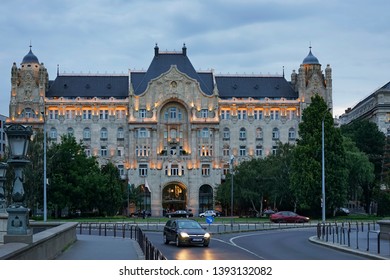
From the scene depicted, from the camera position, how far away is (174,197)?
138500 millimetres

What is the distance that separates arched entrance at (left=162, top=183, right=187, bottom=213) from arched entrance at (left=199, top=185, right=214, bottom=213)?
10.7 ft

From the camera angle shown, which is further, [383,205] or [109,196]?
[109,196]

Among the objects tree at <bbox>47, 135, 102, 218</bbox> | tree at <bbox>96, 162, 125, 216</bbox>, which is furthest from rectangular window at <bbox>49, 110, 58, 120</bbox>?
tree at <bbox>47, 135, 102, 218</bbox>

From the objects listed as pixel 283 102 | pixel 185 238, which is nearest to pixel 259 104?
pixel 283 102

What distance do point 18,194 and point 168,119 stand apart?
385 feet

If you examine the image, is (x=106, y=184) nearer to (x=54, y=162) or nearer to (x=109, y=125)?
(x=54, y=162)

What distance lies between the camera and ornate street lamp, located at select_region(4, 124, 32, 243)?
71.7ft

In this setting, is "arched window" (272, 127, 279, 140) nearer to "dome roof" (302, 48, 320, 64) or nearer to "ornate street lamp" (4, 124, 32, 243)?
"dome roof" (302, 48, 320, 64)

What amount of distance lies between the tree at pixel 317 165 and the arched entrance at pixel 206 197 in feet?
144

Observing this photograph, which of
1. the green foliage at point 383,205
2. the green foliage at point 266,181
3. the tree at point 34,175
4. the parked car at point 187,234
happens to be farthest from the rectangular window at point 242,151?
the parked car at point 187,234

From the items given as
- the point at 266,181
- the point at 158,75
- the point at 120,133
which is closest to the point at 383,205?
the point at 266,181

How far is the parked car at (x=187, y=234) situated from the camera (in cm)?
3816

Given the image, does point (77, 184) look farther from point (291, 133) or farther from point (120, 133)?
point (291, 133)
